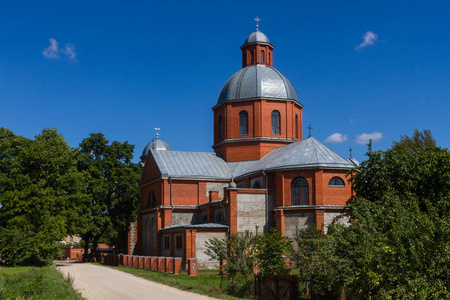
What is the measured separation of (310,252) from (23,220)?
2450 cm

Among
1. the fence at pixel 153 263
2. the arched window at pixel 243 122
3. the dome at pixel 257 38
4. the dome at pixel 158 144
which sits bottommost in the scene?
the fence at pixel 153 263

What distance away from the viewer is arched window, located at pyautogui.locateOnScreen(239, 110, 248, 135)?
43.6m

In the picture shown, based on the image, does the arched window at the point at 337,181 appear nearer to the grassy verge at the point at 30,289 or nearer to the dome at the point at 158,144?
the grassy verge at the point at 30,289

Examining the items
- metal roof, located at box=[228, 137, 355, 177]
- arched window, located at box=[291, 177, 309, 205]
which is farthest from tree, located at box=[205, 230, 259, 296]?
metal roof, located at box=[228, 137, 355, 177]

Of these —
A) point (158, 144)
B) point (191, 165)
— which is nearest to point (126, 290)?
point (191, 165)

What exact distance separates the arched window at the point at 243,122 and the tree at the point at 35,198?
48.6 feet

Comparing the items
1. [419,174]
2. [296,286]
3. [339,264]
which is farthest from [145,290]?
[419,174]

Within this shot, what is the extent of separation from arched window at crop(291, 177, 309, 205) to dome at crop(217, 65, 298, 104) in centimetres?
1079

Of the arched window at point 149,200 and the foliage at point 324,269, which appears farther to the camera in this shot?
the arched window at point 149,200

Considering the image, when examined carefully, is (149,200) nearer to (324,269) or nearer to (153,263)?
(153,263)

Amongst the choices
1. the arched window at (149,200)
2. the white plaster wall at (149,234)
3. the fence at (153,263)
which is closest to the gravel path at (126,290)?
the fence at (153,263)

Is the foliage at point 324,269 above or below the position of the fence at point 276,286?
above

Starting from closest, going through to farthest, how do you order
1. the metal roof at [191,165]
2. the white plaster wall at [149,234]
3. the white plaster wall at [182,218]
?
the white plaster wall at [182,218] < the metal roof at [191,165] < the white plaster wall at [149,234]

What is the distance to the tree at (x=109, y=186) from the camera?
46.3 m
